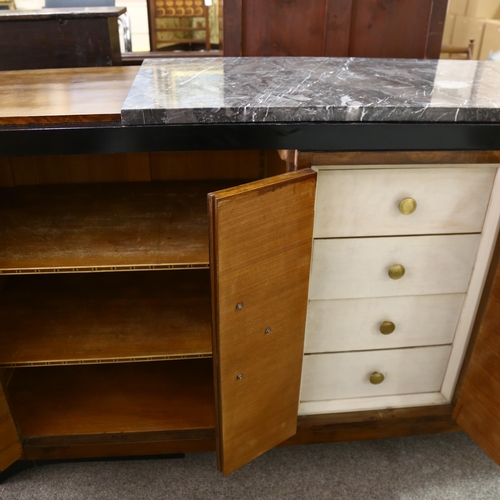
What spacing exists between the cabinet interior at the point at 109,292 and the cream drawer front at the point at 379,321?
0.24 meters

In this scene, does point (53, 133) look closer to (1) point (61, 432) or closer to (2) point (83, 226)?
(2) point (83, 226)

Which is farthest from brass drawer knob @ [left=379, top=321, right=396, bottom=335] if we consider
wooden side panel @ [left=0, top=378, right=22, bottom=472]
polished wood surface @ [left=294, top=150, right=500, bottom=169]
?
wooden side panel @ [left=0, top=378, right=22, bottom=472]

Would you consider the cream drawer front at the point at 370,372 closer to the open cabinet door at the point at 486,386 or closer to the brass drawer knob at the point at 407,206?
the open cabinet door at the point at 486,386

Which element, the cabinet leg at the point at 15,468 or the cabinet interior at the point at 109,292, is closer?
the cabinet interior at the point at 109,292

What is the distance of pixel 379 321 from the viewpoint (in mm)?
1004

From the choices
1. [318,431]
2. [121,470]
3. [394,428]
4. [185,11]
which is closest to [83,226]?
[121,470]

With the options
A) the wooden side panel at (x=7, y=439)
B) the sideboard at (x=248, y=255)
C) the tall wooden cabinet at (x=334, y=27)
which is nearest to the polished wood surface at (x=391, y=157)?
the sideboard at (x=248, y=255)

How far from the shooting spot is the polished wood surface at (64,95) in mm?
772

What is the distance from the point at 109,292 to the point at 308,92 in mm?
644

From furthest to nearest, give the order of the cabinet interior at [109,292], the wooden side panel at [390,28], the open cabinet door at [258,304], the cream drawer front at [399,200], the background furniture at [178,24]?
the background furniture at [178,24] → the wooden side panel at [390,28] → the cabinet interior at [109,292] → the cream drawer front at [399,200] → the open cabinet door at [258,304]

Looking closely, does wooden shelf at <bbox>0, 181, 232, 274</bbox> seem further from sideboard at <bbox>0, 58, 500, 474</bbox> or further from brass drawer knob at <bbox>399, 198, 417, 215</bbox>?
brass drawer knob at <bbox>399, 198, 417, 215</bbox>

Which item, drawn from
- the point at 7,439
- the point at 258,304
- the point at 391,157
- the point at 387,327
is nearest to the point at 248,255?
the point at 258,304

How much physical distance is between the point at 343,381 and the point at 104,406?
1.76ft

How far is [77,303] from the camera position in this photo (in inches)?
43.8
